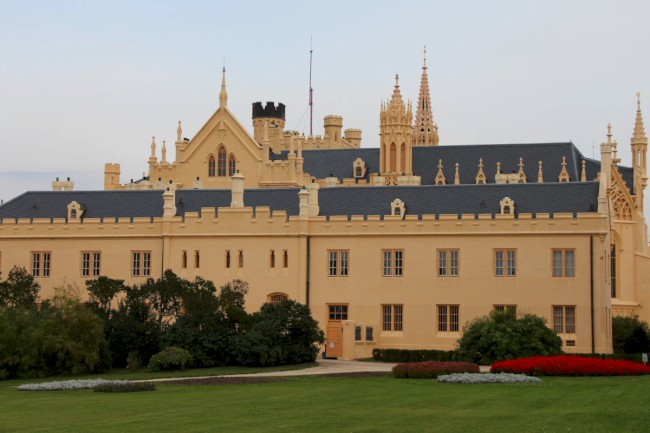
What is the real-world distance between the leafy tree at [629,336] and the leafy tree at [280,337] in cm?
2479

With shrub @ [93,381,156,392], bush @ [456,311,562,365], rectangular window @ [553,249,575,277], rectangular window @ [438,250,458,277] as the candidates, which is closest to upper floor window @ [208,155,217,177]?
rectangular window @ [438,250,458,277]

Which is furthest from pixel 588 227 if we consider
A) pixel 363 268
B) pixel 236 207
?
pixel 236 207

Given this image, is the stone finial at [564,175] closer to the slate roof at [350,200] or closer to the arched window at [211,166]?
the slate roof at [350,200]

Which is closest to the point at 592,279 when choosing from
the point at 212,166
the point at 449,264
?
the point at 449,264

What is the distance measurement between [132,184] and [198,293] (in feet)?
123

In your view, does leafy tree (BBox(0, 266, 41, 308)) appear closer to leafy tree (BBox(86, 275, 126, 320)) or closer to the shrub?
leafy tree (BBox(86, 275, 126, 320))

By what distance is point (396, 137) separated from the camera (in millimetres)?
109125

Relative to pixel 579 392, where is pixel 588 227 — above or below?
above

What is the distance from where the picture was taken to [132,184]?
10006 centimetres

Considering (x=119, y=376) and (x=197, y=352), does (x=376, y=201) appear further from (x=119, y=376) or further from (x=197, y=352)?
(x=119, y=376)

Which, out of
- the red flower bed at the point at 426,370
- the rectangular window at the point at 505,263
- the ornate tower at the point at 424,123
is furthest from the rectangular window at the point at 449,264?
the ornate tower at the point at 424,123

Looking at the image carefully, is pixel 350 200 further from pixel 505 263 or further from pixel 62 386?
pixel 62 386

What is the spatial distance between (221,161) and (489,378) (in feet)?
186

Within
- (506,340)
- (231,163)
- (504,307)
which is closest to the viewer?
(506,340)
